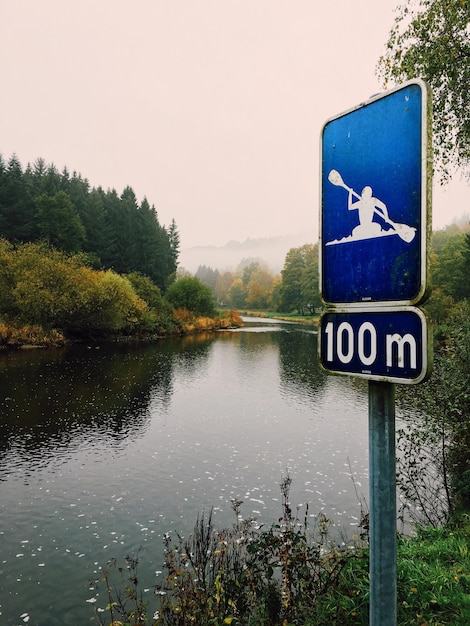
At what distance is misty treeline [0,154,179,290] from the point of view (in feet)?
195

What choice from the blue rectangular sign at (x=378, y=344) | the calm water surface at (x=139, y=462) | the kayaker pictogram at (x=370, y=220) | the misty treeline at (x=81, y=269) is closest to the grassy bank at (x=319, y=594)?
the calm water surface at (x=139, y=462)

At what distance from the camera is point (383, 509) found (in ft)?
5.55

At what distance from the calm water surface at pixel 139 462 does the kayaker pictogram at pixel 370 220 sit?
7.12 meters

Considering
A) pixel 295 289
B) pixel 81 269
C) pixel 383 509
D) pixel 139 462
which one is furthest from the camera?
pixel 295 289

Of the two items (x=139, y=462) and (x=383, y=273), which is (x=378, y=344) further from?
(x=139, y=462)

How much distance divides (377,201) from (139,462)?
1256 cm

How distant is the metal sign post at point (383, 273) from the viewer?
5.24 ft

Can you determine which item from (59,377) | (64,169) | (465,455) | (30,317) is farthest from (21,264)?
(64,169)

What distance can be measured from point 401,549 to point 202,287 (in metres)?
63.0

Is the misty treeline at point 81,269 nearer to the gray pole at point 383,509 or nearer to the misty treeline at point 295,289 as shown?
the misty treeline at point 295,289

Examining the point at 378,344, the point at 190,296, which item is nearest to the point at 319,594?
the point at 378,344

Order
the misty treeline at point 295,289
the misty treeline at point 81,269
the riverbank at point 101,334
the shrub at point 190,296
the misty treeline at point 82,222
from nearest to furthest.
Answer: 1. the riverbank at point 101,334
2. the misty treeline at point 81,269
3. the misty treeline at point 82,222
4. the shrub at point 190,296
5. the misty treeline at point 295,289

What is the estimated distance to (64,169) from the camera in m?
90.7

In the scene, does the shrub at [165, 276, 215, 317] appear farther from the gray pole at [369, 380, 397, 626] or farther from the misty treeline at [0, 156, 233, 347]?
the gray pole at [369, 380, 397, 626]
